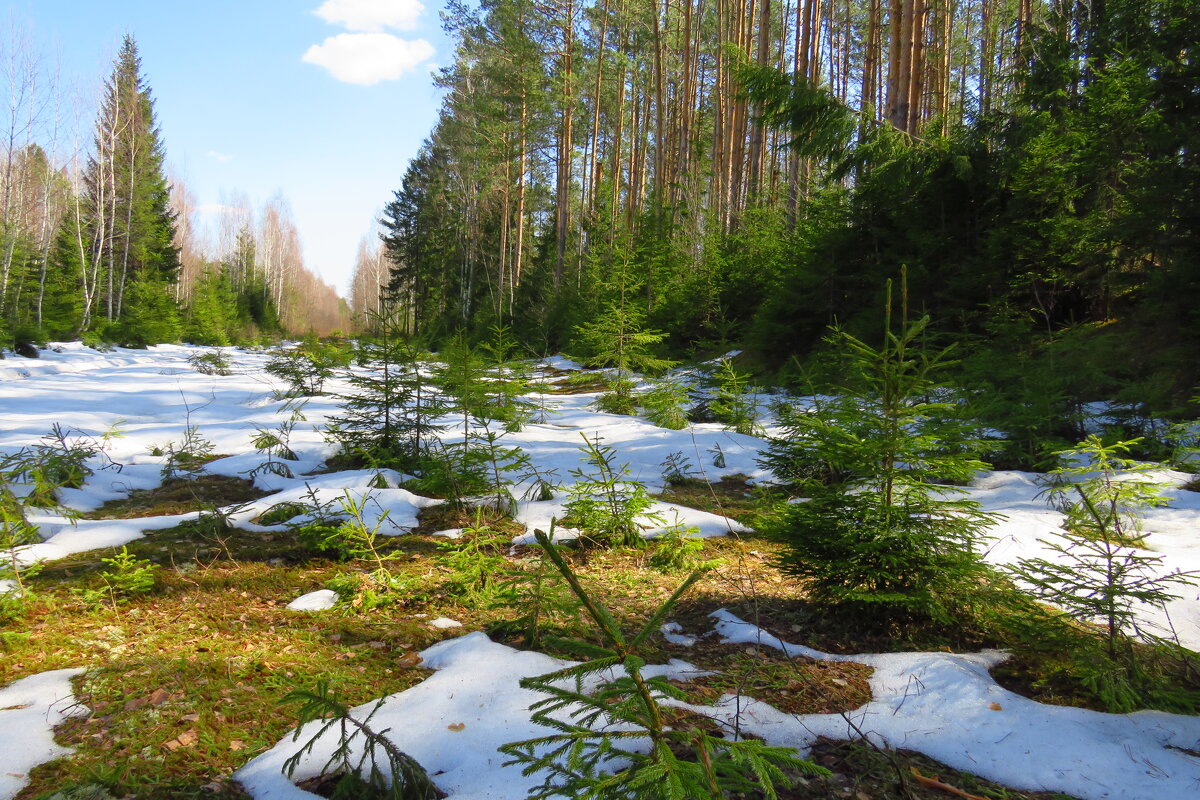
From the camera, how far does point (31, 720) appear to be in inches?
76.3

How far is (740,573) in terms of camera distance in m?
3.66

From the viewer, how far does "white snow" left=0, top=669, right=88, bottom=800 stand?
5.57 ft

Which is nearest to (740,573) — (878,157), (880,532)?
(880,532)

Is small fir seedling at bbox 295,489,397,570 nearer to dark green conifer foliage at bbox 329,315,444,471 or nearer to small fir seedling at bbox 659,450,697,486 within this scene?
dark green conifer foliage at bbox 329,315,444,471

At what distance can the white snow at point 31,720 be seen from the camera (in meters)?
1.70

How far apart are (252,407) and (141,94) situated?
29.8m

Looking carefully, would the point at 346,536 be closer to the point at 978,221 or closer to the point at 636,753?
the point at 636,753

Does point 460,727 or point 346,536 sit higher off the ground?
point 346,536

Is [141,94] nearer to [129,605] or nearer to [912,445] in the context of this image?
[129,605]

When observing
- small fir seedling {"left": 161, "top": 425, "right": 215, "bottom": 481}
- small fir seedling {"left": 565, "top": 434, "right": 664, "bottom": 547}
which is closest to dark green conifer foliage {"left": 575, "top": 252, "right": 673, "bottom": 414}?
small fir seedling {"left": 565, "top": 434, "right": 664, "bottom": 547}

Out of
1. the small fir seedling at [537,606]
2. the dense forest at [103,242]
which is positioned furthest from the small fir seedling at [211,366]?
the small fir seedling at [537,606]

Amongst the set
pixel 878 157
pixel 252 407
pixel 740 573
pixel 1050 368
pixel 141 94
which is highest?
pixel 141 94

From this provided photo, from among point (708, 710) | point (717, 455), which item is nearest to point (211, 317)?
point (717, 455)

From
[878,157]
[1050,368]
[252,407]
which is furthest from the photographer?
[252,407]
